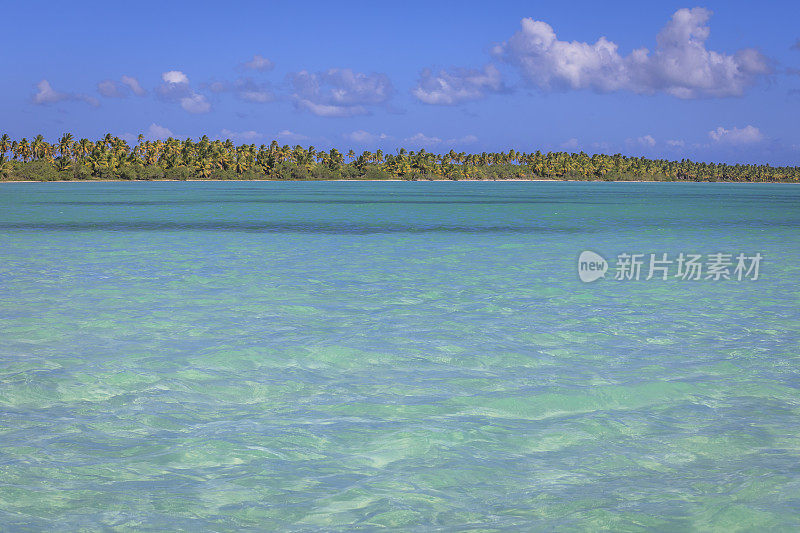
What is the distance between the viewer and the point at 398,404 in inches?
346

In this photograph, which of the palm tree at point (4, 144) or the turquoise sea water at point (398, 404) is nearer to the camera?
the turquoise sea water at point (398, 404)

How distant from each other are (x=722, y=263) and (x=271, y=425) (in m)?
20.4

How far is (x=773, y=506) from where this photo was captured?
6.08 metres

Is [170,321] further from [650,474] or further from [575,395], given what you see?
[650,474]

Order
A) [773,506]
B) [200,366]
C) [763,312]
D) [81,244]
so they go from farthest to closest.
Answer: [81,244]
[763,312]
[200,366]
[773,506]

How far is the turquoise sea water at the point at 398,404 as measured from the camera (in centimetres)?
612

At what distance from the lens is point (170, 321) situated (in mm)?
13758

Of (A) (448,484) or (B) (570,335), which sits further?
(B) (570,335)

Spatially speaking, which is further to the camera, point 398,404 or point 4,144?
point 4,144

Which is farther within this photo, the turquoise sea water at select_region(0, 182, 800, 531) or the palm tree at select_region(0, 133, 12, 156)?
the palm tree at select_region(0, 133, 12, 156)

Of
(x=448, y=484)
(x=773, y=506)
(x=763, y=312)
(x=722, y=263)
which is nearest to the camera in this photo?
(x=773, y=506)

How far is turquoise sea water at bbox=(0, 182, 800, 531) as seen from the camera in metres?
6.12

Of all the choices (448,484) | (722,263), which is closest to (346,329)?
(448,484)

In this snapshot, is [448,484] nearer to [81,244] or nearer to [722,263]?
[722,263]
